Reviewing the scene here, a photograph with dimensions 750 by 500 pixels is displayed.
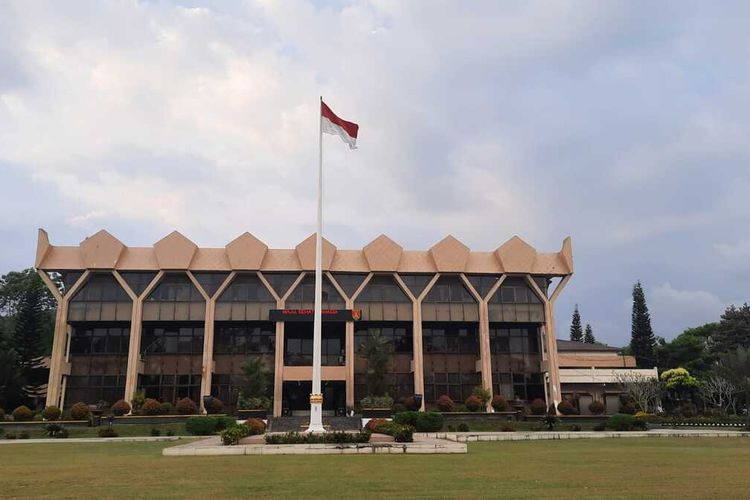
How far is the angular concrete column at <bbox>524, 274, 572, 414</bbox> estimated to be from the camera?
50250 millimetres

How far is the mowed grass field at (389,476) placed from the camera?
11.3 meters

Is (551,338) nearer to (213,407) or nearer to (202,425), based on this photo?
(213,407)

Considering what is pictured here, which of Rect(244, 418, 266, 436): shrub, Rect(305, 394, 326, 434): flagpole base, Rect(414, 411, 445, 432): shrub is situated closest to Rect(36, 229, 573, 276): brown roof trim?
Rect(414, 411, 445, 432): shrub

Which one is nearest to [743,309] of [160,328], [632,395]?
[632,395]

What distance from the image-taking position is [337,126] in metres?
29.8

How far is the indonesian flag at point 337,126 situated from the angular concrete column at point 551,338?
27.1m

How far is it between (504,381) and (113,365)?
31.7 meters

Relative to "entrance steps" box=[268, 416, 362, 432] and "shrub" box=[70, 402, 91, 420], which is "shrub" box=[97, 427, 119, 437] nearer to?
"shrub" box=[70, 402, 91, 420]

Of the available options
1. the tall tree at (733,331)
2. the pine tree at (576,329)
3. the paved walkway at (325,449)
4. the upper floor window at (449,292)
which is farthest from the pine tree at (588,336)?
the paved walkway at (325,449)

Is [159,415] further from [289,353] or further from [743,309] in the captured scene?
[743,309]

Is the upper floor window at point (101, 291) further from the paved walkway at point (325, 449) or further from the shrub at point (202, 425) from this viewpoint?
the paved walkway at point (325, 449)

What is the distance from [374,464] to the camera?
16.5 m

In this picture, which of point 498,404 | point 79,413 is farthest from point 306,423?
point 498,404

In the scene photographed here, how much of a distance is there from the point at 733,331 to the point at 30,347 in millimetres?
73734
